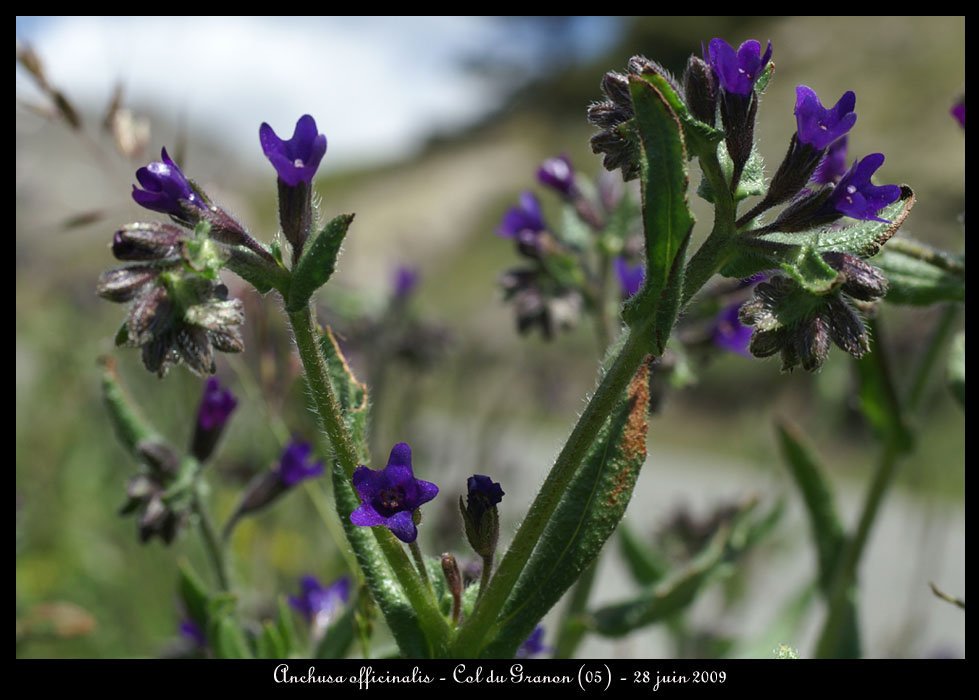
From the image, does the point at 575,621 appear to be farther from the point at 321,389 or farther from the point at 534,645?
the point at 321,389

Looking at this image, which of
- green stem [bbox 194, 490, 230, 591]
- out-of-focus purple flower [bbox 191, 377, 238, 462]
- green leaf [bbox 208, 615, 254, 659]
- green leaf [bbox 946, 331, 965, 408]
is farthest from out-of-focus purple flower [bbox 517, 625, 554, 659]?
green leaf [bbox 946, 331, 965, 408]

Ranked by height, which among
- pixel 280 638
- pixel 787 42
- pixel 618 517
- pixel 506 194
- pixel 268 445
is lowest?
pixel 506 194

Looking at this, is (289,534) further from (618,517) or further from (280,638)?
(618,517)

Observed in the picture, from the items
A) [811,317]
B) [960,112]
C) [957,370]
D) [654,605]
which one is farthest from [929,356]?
[811,317]

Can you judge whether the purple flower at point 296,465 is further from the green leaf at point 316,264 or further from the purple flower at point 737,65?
the purple flower at point 737,65

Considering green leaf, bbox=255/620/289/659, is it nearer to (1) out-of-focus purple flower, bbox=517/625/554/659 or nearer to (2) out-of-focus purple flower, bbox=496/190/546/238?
(1) out-of-focus purple flower, bbox=517/625/554/659

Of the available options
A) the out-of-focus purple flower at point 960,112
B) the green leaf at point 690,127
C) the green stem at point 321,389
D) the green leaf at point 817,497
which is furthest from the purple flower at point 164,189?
the green leaf at point 817,497
